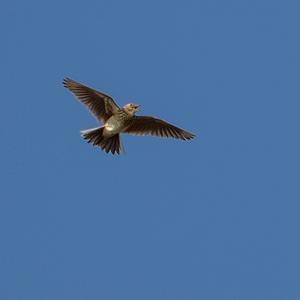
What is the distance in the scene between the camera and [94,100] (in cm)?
2023

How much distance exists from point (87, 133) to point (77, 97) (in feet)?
3.27

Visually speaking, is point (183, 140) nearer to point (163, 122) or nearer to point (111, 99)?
point (163, 122)

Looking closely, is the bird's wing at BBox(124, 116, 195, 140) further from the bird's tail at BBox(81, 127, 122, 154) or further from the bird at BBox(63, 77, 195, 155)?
the bird's tail at BBox(81, 127, 122, 154)

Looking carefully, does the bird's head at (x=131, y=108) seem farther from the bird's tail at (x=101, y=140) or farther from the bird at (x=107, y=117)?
the bird's tail at (x=101, y=140)

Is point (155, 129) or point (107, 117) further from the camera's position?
point (155, 129)

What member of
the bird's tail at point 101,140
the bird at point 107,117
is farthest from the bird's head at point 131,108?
the bird's tail at point 101,140

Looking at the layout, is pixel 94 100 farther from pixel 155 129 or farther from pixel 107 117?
pixel 155 129

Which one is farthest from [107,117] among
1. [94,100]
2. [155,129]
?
[155,129]

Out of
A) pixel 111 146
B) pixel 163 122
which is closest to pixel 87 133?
pixel 111 146

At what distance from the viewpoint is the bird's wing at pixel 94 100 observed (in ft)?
65.8

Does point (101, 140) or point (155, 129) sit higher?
point (155, 129)

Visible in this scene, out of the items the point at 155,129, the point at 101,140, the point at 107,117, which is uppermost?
the point at 155,129

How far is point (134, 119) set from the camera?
20.5 metres

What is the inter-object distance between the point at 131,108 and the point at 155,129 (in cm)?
125
